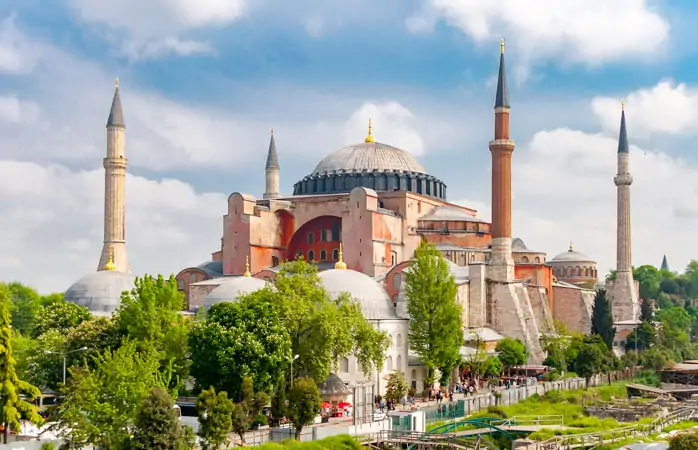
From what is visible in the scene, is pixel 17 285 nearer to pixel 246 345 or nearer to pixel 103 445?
pixel 246 345

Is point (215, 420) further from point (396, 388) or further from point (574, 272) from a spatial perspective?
point (574, 272)

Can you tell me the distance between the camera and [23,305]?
59.8 metres

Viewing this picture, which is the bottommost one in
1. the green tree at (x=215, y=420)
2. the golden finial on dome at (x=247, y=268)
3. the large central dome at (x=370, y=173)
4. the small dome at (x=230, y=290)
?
the green tree at (x=215, y=420)

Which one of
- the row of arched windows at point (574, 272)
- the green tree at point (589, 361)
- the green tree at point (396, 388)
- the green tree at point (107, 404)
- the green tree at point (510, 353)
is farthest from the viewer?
the row of arched windows at point (574, 272)

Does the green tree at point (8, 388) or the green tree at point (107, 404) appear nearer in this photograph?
the green tree at point (107, 404)

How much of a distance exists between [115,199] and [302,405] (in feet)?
83.4

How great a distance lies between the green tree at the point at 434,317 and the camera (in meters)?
37.7

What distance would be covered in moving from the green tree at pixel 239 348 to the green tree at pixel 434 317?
8.89 meters

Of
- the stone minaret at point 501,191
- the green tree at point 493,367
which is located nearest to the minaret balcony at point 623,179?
the stone minaret at point 501,191

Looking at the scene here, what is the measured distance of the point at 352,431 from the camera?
27938mm

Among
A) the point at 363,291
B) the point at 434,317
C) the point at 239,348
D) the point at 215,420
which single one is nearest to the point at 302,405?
the point at 215,420

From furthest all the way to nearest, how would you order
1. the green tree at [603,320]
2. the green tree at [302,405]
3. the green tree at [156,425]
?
the green tree at [603,320] < the green tree at [302,405] < the green tree at [156,425]

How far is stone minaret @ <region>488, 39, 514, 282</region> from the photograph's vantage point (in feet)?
156

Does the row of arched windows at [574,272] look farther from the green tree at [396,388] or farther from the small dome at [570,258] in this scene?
the green tree at [396,388]
